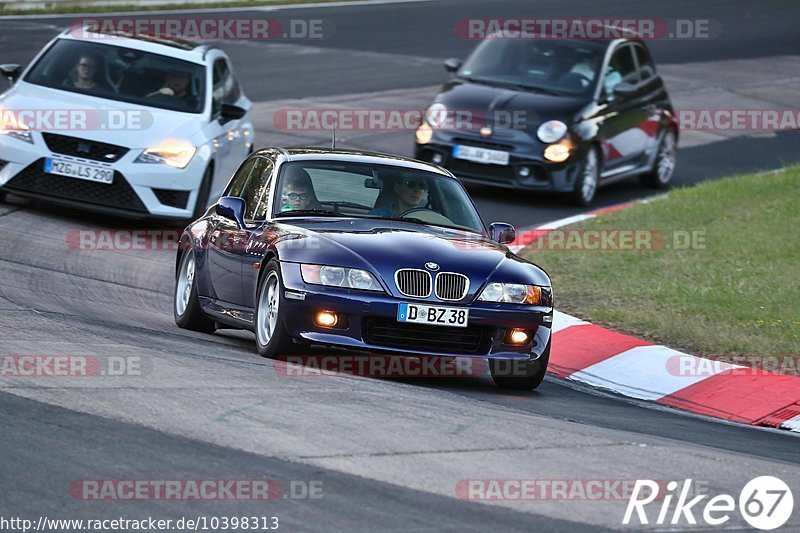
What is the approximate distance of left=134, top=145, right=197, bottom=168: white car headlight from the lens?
14.4 metres

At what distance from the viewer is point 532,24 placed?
1898cm

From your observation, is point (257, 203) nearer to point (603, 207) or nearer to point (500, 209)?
point (500, 209)

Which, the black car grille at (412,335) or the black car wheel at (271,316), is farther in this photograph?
the black car wheel at (271,316)

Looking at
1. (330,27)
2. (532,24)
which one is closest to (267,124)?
(532,24)

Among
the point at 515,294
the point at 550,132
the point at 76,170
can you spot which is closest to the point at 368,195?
the point at 515,294

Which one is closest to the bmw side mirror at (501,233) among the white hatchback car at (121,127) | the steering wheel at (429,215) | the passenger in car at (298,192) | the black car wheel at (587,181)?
the steering wheel at (429,215)

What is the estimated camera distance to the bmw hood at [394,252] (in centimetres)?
870

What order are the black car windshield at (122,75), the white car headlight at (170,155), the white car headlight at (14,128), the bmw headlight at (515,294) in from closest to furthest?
the bmw headlight at (515,294), the white car headlight at (14,128), the white car headlight at (170,155), the black car windshield at (122,75)

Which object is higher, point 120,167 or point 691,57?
point 120,167

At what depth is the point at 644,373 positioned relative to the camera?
10.2 metres

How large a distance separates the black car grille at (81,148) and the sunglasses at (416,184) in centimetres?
487

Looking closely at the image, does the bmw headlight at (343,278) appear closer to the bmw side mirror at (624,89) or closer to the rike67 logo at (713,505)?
the rike67 logo at (713,505)

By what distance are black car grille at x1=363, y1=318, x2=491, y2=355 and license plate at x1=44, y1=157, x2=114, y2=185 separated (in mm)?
6119

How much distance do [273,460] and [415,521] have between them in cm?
85
